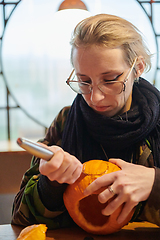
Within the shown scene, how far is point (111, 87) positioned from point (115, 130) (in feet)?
0.61

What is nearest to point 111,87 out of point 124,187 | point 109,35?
point 109,35

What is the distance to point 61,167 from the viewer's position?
2.19 ft

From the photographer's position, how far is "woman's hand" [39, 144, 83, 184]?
61 cm

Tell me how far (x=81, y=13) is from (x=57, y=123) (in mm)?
→ 1214

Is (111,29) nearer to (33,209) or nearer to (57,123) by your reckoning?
(57,123)

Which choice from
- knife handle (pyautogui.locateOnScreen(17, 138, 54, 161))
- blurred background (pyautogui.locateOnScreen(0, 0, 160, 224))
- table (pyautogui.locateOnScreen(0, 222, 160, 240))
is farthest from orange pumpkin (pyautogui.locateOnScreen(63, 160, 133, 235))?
blurred background (pyautogui.locateOnScreen(0, 0, 160, 224))

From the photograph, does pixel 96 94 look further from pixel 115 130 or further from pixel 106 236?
pixel 106 236

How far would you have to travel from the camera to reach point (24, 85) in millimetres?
2539

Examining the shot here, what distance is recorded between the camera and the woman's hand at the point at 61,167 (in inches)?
24.0

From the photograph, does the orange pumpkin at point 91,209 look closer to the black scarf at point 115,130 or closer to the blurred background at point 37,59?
the black scarf at point 115,130

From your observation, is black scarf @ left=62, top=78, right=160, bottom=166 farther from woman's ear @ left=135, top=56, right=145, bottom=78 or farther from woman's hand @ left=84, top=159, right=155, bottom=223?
woman's hand @ left=84, top=159, right=155, bottom=223

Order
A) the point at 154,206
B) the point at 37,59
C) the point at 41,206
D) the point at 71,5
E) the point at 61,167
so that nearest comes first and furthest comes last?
1. the point at 61,167
2. the point at 154,206
3. the point at 41,206
4. the point at 71,5
5. the point at 37,59

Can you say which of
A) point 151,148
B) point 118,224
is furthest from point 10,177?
point 118,224

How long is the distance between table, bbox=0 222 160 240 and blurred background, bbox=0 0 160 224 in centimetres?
168
